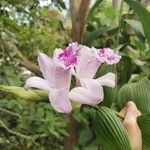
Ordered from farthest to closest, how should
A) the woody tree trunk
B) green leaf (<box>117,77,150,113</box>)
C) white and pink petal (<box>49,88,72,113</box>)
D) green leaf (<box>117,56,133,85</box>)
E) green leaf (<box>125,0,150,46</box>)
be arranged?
the woody tree trunk < green leaf (<box>117,56,133,85</box>) < green leaf (<box>125,0,150,46</box>) < green leaf (<box>117,77,150,113</box>) < white and pink petal (<box>49,88,72,113</box>)

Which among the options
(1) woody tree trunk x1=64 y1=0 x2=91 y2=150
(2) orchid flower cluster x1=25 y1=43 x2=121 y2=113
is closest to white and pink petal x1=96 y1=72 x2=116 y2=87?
(2) orchid flower cluster x1=25 y1=43 x2=121 y2=113

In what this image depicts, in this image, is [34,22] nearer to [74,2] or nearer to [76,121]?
[74,2]

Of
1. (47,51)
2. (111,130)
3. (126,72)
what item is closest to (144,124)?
(111,130)

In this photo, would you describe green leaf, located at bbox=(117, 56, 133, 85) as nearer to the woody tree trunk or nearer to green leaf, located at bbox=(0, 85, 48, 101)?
the woody tree trunk

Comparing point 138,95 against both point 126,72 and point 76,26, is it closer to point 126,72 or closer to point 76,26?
point 126,72

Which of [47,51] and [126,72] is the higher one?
[126,72]

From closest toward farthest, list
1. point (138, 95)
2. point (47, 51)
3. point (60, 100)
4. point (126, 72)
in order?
point (60, 100) < point (138, 95) < point (126, 72) < point (47, 51)

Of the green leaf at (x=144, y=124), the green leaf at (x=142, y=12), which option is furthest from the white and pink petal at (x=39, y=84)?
the green leaf at (x=142, y=12)
